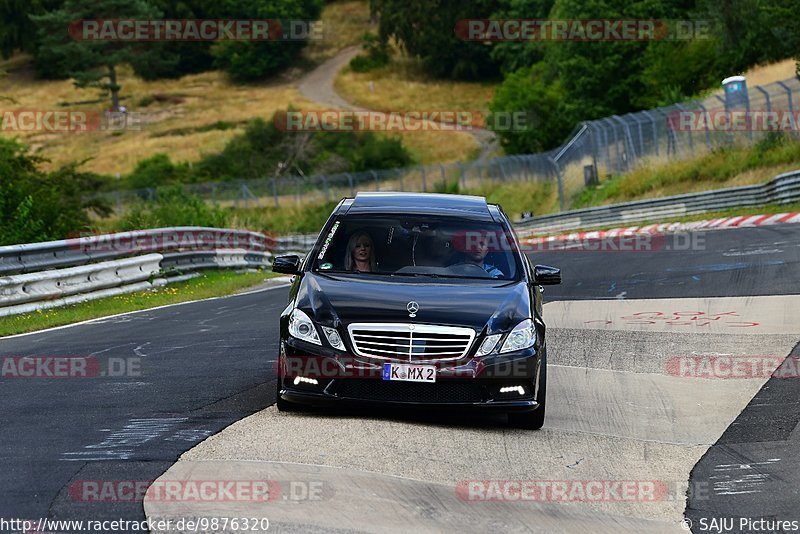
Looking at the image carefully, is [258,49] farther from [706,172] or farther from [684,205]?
[684,205]

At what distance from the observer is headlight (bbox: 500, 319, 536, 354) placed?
29.7 ft

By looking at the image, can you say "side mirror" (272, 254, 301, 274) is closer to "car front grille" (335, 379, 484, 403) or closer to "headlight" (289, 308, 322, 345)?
"headlight" (289, 308, 322, 345)

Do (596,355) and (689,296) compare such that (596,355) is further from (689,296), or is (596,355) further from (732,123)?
(732,123)

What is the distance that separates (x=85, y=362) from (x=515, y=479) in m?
5.86

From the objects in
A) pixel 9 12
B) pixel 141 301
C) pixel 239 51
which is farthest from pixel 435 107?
pixel 141 301

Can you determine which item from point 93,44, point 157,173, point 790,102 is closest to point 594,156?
point 790,102

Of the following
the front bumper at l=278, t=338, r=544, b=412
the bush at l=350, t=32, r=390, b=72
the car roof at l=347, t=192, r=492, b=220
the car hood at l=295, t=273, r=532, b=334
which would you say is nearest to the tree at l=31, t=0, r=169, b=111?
the bush at l=350, t=32, r=390, b=72

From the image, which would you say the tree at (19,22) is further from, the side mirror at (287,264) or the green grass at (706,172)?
the side mirror at (287,264)

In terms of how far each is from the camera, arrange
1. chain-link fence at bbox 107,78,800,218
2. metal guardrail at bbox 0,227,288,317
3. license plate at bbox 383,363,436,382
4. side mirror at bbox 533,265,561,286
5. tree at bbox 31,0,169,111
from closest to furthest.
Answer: license plate at bbox 383,363,436,382 < side mirror at bbox 533,265,561,286 < metal guardrail at bbox 0,227,288,317 < chain-link fence at bbox 107,78,800,218 < tree at bbox 31,0,169,111

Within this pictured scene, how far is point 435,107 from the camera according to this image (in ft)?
371

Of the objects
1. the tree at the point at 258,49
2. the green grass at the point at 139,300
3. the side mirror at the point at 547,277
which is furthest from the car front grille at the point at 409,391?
the tree at the point at 258,49

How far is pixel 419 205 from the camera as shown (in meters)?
10.6

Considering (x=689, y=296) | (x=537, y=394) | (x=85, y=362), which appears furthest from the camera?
(x=689, y=296)

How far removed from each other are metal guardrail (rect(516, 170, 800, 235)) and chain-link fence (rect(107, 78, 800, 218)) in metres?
3.40
